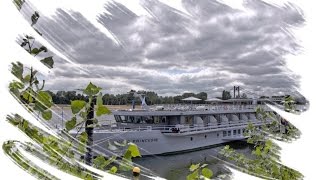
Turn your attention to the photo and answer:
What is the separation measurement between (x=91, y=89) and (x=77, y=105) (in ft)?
0.07

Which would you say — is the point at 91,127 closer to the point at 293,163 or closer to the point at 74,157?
the point at 74,157

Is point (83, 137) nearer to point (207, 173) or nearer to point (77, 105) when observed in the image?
A: point (77, 105)

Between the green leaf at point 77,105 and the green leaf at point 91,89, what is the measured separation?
13 mm

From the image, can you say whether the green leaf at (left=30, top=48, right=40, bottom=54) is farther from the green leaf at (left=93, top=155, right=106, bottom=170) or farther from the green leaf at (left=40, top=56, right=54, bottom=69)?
the green leaf at (left=93, top=155, right=106, bottom=170)

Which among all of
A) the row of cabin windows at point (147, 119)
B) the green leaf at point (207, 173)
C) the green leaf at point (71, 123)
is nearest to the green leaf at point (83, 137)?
the green leaf at point (71, 123)

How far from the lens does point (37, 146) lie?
271mm

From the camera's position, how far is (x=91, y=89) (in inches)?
13.8

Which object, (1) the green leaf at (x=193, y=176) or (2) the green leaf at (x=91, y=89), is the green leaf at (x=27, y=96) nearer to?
(2) the green leaf at (x=91, y=89)

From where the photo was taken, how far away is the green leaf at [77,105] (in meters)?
0.34

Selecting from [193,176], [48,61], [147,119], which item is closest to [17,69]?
[48,61]

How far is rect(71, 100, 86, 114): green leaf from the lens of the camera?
0.34 meters

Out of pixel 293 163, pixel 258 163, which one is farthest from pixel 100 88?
pixel 258 163

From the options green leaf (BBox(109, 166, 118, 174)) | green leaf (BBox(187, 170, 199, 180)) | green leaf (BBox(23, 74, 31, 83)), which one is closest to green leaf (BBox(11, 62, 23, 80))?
green leaf (BBox(23, 74, 31, 83))

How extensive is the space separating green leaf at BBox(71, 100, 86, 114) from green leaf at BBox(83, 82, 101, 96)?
13 millimetres
